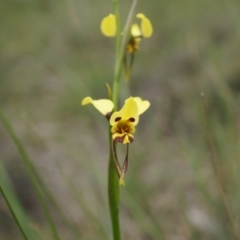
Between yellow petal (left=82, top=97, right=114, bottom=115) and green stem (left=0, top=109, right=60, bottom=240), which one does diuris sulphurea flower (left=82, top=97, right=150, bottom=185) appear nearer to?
yellow petal (left=82, top=97, right=114, bottom=115)

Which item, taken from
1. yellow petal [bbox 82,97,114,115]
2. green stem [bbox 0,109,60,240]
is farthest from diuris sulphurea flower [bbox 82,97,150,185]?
green stem [bbox 0,109,60,240]

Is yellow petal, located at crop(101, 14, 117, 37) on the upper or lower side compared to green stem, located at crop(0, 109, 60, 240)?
upper

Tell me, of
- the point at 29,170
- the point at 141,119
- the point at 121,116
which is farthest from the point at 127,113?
the point at 141,119

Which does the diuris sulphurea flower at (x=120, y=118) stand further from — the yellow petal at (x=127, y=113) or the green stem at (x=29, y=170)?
the green stem at (x=29, y=170)

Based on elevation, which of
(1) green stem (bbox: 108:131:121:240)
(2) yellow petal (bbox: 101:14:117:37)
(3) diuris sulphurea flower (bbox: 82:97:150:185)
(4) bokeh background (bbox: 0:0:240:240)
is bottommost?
(1) green stem (bbox: 108:131:121:240)

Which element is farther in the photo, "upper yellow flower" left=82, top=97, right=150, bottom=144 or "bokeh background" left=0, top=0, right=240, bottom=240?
"bokeh background" left=0, top=0, right=240, bottom=240

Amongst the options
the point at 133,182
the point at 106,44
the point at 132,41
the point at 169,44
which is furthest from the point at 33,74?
the point at 132,41
